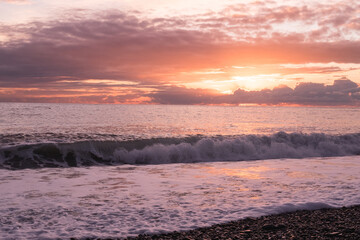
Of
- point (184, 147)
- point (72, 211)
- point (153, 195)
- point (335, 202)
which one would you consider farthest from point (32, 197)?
point (184, 147)

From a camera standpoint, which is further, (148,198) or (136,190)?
(136,190)

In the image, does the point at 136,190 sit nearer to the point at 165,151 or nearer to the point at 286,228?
the point at 286,228

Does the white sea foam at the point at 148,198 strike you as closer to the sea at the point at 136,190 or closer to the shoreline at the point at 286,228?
the sea at the point at 136,190

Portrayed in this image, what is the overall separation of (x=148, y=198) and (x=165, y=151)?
32.1ft

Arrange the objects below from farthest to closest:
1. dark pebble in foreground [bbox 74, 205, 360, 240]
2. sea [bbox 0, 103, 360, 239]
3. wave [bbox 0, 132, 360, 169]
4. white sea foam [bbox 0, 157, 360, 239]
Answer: wave [bbox 0, 132, 360, 169] < sea [bbox 0, 103, 360, 239] < white sea foam [bbox 0, 157, 360, 239] < dark pebble in foreground [bbox 74, 205, 360, 240]

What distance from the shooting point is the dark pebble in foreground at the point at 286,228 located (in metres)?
5.85

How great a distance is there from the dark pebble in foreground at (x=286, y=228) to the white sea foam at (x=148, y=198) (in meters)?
0.38

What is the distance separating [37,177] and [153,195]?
5476 millimetres

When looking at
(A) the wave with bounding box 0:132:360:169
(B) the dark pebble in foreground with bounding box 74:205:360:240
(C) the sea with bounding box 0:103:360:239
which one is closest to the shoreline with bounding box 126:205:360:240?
(B) the dark pebble in foreground with bounding box 74:205:360:240

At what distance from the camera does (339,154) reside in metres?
21.5

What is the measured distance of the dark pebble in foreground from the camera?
585 centimetres

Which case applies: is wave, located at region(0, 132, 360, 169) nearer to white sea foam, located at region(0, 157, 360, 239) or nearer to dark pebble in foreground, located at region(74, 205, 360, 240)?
white sea foam, located at region(0, 157, 360, 239)

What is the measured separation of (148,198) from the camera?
28.4ft

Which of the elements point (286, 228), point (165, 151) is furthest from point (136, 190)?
point (165, 151)
